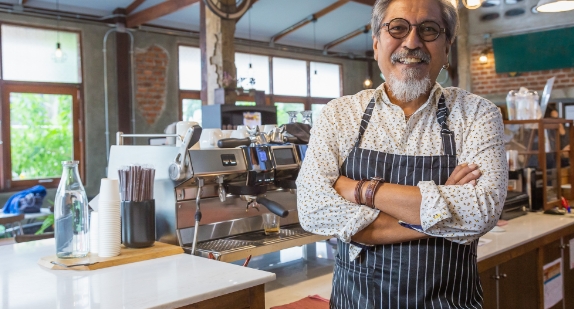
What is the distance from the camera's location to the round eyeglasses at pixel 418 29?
4.69 feet

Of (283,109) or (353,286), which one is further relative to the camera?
(283,109)

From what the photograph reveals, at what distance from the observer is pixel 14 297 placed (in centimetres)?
151

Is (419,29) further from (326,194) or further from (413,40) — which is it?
(326,194)

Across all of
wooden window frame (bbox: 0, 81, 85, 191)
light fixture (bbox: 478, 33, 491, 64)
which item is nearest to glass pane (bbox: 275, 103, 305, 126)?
light fixture (bbox: 478, 33, 491, 64)

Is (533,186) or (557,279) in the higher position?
(533,186)

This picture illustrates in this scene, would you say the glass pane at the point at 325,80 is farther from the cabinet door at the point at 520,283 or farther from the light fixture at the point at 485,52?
the cabinet door at the point at 520,283

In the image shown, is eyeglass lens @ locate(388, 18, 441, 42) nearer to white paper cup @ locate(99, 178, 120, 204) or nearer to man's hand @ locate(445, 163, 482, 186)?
man's hand @ locate(445, 163, 482, 186)

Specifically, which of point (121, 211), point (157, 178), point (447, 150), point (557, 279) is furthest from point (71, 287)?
point (557, 279)

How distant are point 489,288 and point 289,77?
8.08m

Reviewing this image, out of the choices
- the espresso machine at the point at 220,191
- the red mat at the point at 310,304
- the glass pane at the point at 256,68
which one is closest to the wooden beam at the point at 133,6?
the glass pane at the point at 256,68

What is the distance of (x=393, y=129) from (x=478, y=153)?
0.23 metres

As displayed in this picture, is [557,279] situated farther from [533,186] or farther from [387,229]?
[387,229]

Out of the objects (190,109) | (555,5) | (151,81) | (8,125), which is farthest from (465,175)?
(190,109)

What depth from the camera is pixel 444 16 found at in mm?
1461
